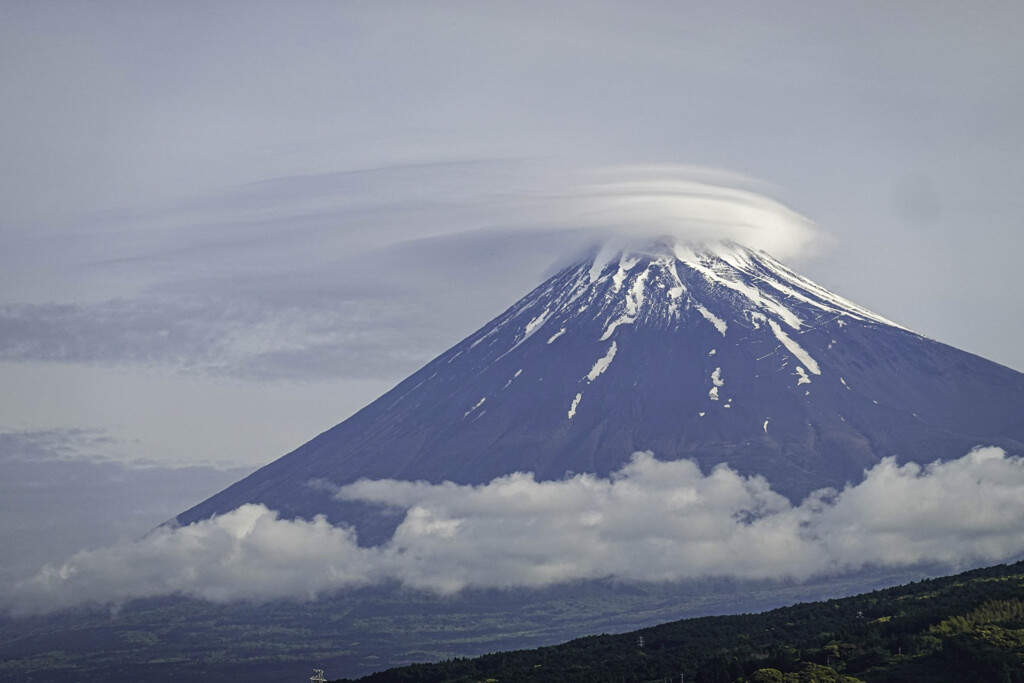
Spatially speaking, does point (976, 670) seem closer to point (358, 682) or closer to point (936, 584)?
point (936, 584)

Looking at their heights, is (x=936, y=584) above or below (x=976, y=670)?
above

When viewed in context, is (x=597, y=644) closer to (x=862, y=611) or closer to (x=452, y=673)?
(x=452, y=673)

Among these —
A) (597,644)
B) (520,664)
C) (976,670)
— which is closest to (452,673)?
(520,664)

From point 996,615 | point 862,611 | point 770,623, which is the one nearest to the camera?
point 996,615

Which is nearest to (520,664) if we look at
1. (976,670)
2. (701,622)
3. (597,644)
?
(597,644)

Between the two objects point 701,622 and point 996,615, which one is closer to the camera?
point 996,615

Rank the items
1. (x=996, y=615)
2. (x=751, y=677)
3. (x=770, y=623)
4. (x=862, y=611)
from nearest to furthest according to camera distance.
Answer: (x=751, y=677) < (x=996, y=615) < (x=862, y=611) < (x=770, y=623)
